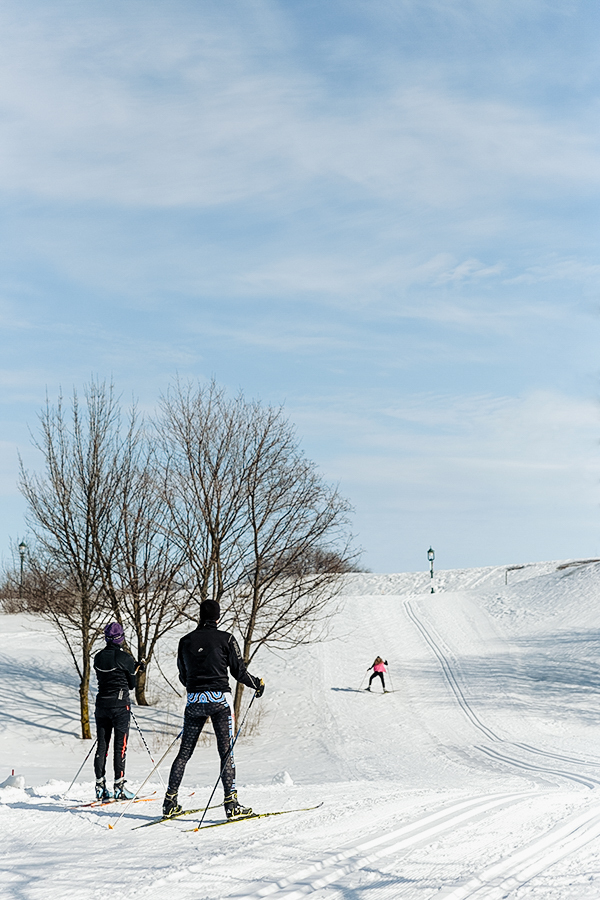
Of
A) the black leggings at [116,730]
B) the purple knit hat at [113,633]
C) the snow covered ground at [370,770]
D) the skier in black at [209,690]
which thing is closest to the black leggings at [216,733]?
the skier in black at [209,690]

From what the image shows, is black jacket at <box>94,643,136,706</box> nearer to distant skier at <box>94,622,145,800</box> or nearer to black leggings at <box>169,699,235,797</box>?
distant skier at <box>94,622,145,800</box>

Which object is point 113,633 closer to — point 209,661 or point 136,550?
point 209,661

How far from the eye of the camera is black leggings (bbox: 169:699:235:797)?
6.87 metres

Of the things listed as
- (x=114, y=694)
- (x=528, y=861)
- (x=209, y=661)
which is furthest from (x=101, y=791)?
(x=528, y=861)

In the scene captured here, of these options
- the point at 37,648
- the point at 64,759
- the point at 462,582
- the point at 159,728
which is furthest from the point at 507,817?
the point at 462,582

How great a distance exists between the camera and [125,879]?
16.2 ft

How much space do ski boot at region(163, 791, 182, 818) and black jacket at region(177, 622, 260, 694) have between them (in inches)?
34.2

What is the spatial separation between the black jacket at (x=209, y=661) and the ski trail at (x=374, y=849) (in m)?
Result: 1.81

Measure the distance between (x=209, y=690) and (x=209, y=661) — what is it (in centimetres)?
25

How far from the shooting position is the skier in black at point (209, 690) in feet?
22.5

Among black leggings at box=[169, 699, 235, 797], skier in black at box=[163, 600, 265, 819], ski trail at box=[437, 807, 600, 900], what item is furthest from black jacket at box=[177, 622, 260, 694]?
ski trail at box=[437, 807, 600, 900]

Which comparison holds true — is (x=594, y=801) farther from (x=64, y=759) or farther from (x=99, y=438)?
(x=99, y=438)

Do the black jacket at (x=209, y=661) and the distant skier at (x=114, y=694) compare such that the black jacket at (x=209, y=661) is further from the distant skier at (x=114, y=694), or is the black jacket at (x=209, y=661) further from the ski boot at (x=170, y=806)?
the distant skier at (x=114, y=694)

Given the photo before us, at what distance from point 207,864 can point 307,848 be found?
0.79 metres
